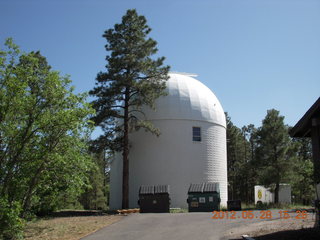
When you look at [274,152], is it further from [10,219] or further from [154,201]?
[10,219]

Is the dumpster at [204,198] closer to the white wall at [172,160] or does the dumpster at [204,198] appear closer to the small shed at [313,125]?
the white wall at [172,160]

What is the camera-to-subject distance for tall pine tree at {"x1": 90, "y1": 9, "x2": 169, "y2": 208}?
22.5 metres

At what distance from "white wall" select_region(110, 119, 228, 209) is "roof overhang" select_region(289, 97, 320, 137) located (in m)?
13.5

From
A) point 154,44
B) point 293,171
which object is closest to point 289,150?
point 293,171

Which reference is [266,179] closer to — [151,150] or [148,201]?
[151,150]

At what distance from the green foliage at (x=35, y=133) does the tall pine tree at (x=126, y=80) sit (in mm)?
9867

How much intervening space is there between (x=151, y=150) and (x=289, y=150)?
11309mm

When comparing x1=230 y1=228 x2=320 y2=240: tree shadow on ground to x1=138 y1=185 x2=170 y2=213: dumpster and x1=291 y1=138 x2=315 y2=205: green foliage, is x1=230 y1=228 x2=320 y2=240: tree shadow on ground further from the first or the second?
x1=138 y1=185 x2=170 y2=213: dumpster

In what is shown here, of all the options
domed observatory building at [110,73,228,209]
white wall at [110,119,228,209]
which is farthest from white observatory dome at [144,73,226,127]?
white wall at [110,119,228,209]

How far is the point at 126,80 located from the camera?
22.2m

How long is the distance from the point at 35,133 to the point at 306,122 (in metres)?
8.86

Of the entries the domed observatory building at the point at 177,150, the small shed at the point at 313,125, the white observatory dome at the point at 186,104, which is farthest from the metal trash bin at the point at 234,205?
the small shed at the point at 313,125

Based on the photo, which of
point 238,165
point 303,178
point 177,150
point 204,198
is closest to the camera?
point 303,178

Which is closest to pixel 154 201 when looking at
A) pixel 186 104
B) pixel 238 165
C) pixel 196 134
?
pixel 196 134
